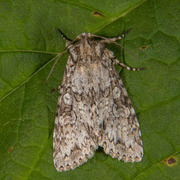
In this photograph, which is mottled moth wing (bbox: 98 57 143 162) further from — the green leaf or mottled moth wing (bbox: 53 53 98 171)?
mottled moth wing (bbox: 53 53 98 171)

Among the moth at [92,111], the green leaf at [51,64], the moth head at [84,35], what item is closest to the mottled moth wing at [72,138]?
the moth at [92,111]

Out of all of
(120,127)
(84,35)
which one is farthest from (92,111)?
(84,35)

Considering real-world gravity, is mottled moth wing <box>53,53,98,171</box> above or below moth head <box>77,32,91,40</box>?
below

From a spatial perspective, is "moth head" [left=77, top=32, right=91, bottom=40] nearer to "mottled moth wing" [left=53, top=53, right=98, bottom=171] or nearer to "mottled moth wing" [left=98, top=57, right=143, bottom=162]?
"mottled moth wing" [left=98, top=57, right=143, bottom=162]

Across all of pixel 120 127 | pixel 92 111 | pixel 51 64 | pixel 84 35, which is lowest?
pixel 120 127

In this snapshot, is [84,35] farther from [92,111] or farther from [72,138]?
[72,138]

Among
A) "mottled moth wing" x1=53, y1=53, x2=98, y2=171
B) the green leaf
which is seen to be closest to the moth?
"mottled moth wing" x1=53, y1=53, x2=98, y2=171

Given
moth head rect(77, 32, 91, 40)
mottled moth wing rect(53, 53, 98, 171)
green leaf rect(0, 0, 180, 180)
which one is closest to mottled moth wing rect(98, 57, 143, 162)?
green leaf rect(0, 0, 180, 180)
